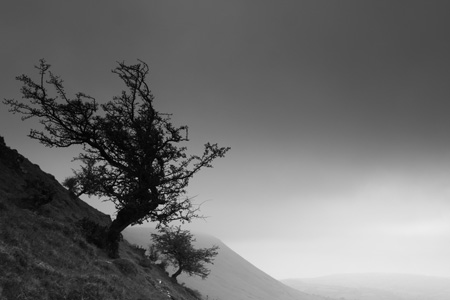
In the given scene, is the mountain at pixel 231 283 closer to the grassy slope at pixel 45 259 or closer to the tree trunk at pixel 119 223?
the tree trunk at pixel 119 223

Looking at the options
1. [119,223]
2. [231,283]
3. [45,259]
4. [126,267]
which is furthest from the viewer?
[231,283]

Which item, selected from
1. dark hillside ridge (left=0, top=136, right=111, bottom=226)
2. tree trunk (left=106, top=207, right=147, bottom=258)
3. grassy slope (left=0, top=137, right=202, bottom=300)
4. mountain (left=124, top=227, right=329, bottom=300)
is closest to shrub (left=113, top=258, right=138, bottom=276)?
grassy slope (left=0, top=137, right=202, bottom=300)

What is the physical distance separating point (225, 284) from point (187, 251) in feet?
385

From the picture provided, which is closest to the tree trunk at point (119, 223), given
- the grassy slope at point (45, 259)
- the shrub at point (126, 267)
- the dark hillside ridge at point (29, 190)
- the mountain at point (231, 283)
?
the grassy slope at point (45, 259)

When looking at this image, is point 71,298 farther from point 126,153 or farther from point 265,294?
point 265,294

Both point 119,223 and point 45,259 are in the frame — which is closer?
point 45,259

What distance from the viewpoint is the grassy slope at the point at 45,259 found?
31.5ft

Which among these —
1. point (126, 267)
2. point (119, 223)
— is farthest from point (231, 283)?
point (126, 267)

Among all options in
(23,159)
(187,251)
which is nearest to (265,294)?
(187,251)

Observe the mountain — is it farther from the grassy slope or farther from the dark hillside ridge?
the grassy slope

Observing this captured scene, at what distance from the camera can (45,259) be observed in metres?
12.3

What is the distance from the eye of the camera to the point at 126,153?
1950cm

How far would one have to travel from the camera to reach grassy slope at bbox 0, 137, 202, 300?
9.60m

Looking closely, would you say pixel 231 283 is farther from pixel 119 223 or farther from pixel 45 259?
pixel 45 259
